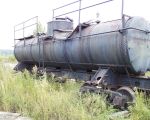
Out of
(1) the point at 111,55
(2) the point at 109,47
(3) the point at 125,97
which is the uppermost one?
(2) the point at 109,47

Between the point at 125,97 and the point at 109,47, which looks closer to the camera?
the point at 125,97

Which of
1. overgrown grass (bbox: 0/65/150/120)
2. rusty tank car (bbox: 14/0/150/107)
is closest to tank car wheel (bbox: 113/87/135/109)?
rusty tank car (bbox: 14/0/150/107)

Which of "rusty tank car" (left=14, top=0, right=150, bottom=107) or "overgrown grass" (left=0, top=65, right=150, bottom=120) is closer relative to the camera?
"overgrown grass" (left=0, top=65, right=150, bottom=120)

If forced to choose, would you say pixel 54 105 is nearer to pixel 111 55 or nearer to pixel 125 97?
pixel 125 97

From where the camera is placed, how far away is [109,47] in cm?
882

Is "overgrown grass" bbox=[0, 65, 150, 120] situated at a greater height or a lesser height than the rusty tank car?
lesser

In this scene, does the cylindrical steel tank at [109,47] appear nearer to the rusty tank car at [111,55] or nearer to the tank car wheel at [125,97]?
the rusty tank car at [111,55]

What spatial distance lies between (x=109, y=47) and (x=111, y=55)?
23 centimetres

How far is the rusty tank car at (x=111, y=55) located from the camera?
8398 millimetres

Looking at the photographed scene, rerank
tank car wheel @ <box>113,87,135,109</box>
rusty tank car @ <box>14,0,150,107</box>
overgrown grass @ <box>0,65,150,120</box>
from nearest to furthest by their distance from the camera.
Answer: overgrown grass @ <box>0,65,150,120</box> → tank car wheel @ <box>113,87,135,109</box> → rusty tank car @ <box>14,0,150,107</box>

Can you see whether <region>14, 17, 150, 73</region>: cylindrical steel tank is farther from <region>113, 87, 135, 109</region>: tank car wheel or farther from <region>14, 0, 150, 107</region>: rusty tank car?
<region>113, 87, 135, 109</region>: tank car wheel


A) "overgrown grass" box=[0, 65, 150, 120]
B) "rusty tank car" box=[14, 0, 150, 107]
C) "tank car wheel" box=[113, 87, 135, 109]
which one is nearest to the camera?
"overgrown grass" box=[0, 65, 150, 120]

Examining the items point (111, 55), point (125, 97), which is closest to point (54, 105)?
point (125, 97)

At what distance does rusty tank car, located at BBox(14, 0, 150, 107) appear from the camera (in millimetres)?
8398
